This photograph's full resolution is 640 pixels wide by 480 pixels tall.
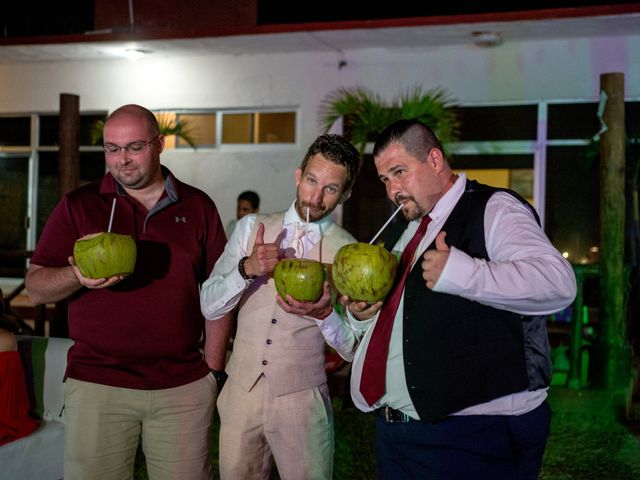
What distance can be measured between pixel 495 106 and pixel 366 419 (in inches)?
201

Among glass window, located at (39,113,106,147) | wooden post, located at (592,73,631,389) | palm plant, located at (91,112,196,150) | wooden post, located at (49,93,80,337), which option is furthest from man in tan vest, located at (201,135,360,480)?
glass window, located at (39,113,106,147)

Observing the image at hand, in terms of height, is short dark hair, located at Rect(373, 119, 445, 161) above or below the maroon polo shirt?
above

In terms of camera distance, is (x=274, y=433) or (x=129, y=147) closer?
(x=274, y=433)

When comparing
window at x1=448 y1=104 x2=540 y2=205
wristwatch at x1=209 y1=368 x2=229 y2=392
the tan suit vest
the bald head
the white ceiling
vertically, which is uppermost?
the white ceiling

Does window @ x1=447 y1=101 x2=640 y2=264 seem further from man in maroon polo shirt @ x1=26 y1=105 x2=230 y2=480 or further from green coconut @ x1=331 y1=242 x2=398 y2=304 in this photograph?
green coconut @ x1=331 y1=242 x2=398 y2=304

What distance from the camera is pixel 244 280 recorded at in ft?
9.13

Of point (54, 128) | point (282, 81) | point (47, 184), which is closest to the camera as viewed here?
point (282, 81)

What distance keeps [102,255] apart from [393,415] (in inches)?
46.0

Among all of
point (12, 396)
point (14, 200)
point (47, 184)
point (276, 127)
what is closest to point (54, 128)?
point (47, 184)

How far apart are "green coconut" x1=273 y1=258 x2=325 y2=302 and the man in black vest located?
0.50 ft

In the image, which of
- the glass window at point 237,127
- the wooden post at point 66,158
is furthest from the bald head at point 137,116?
the glass window at point 237,127

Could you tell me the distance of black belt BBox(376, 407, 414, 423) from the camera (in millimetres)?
2471

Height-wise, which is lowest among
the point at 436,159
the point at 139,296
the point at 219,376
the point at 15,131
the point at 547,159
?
the point at 219,376

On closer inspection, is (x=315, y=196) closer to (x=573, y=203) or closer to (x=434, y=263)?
(x=434, y=263)
